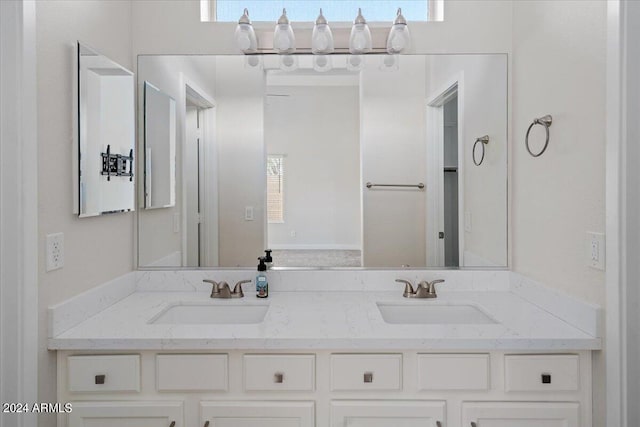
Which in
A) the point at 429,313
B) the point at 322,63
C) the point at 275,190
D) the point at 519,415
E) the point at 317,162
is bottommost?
the point at 519,415

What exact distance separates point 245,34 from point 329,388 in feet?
5.04

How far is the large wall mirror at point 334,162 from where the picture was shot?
1940 millimetres

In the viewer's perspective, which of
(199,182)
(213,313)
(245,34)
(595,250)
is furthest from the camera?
(199,182)

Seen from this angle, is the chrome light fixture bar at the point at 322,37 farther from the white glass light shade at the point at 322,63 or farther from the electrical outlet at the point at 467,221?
the electrical outlet at the point at 467,221

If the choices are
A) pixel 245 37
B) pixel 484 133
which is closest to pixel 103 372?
pixel 245 37

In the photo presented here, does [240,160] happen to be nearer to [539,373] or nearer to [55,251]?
Result: [55,251]

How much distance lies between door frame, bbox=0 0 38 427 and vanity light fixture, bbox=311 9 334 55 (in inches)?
43.1

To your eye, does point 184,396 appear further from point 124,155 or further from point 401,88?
point 401,88

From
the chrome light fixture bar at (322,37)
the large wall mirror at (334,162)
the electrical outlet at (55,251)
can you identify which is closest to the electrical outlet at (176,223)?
the large wall mirror at (334,162)

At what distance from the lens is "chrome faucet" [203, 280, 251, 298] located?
5.97ft

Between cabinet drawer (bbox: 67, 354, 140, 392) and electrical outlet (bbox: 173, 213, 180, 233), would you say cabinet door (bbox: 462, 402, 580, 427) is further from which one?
electrical outlet (bbox: 173, 213, 180, 233)

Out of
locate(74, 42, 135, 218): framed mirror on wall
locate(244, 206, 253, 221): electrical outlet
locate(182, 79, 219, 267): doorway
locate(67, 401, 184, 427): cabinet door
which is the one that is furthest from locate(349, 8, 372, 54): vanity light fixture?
locate(67, 401, 184, 427): cabinet door

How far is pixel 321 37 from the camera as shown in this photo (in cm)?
189

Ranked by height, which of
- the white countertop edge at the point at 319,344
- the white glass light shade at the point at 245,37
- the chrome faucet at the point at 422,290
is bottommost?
the white countertop edge at the point at 319,344
